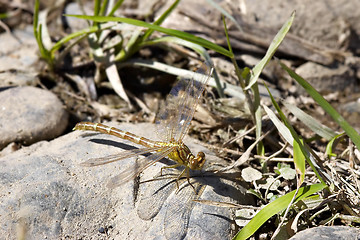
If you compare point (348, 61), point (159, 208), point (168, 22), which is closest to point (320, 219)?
point (159, 208)

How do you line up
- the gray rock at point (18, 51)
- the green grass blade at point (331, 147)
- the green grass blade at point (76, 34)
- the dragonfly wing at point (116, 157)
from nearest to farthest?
the dragonfly wing at point (116, 157), the green grass blade at point (331, 147), the green grass blade at point (76, 34), the gray rock at point (18, 51)

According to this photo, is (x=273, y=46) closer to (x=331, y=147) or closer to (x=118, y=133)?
(x=331, y=147)

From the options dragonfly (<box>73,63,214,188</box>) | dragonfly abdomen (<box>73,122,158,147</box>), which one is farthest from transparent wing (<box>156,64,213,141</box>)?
dragonfly abdomen (<box>73,122,158,147</box>)

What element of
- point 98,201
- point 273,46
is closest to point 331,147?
point 273,46

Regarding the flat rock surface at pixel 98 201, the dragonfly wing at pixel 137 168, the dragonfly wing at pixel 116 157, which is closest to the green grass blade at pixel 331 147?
the flat rock surface at pixel 98 201

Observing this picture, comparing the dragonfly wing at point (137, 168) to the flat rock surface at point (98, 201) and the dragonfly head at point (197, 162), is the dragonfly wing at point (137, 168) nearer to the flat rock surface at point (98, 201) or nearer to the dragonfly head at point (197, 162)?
the flat rock surface at point (98, 201)

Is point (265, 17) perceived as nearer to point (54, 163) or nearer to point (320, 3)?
point (320, 3)
